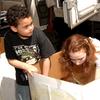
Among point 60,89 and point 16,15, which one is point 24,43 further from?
point 60,89

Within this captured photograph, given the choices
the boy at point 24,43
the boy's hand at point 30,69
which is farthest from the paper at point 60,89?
the boy at point 24,43

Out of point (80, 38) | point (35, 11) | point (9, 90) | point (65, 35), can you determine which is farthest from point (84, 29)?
point (80, 38)

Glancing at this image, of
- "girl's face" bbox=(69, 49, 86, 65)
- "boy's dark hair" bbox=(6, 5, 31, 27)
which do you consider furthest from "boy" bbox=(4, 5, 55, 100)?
"girl's face" bbox=(69, 49, 86, 65)

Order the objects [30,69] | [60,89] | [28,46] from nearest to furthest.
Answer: [60,89], [30,69], [28,46]

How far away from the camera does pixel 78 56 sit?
4.76ft

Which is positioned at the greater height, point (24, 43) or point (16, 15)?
point (16, 15)

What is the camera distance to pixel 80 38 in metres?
1.51

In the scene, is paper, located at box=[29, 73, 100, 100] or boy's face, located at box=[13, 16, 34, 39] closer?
paper, located at box=[29, 73, 100, 100]

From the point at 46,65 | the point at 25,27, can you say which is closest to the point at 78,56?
the point at 46,65

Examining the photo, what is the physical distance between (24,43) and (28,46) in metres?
0.02

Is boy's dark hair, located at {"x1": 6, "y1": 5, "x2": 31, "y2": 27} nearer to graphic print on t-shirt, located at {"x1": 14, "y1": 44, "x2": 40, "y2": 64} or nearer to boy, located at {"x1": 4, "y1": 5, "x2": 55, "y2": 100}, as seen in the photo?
boy, located at {"x1": 4, "y1": 5, "x2": 55, "y2": 100}

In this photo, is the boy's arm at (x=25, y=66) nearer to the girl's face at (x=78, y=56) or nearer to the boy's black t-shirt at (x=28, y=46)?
the boy's black t-shirt at (x=28, y=46)

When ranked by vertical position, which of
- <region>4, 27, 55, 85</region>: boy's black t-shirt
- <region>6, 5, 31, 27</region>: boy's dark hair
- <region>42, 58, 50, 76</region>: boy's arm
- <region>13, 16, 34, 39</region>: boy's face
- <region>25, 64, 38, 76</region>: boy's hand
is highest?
<region>6, 5, 31, 27</region>: boy's dark hair

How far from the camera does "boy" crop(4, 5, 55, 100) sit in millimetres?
1476
